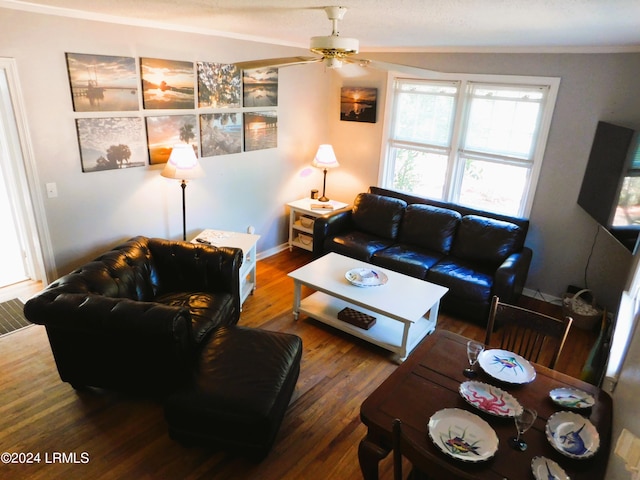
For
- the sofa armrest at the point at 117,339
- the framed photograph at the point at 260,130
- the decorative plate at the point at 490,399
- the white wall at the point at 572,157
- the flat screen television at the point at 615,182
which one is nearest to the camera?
the decorative plate at the point at 490,399

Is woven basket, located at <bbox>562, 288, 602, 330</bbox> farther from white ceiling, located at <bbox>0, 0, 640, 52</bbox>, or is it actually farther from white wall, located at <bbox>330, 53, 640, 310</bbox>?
white ceiling, located at <bbox>0, 0, 640, 52</bbox>

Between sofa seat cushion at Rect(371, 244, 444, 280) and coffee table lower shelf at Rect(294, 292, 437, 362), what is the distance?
51 cm

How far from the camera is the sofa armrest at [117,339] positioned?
232cm

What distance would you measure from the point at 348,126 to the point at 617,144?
2962 mm

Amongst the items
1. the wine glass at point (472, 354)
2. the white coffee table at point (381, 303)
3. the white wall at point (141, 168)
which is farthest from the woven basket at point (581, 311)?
the white wall at point (141, 168)

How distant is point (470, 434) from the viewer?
1.66 m

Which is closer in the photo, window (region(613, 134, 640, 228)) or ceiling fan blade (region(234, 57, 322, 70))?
ceiling fan blade (region(234, 57, 322, 70))

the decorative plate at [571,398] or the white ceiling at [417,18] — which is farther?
the white ceiling at [417,18]

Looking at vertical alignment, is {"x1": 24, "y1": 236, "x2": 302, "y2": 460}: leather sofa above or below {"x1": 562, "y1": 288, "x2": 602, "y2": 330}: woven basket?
above

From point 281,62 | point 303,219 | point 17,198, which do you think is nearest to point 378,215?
point 303,219

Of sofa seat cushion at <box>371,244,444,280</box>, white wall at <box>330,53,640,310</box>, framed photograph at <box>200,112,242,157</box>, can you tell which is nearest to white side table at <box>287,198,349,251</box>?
sofa seat cushion at <box>371,244,444,280</box>

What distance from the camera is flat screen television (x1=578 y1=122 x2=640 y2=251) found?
117 inches

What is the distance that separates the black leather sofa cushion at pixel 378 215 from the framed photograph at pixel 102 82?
2.55m

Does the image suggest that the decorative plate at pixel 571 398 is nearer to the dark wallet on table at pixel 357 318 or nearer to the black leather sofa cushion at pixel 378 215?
the dark wallet on table at pixel 357 318
